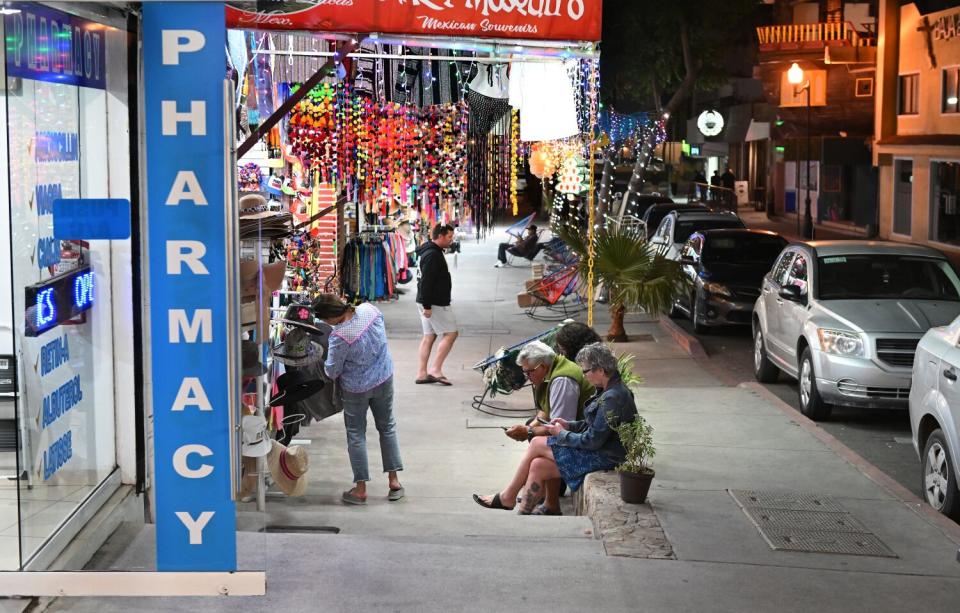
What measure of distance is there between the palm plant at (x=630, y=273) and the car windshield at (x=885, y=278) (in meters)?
3.61

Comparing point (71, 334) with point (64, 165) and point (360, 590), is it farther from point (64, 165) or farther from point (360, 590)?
point (360, 590)

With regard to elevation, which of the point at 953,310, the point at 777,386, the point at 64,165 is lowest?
the point at 777,386

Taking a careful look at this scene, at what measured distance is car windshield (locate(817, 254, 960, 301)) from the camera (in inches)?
494

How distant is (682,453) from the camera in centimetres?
998

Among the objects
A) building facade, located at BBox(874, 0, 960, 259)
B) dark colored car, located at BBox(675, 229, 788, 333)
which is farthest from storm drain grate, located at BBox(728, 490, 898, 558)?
building facade, located at BBox(874, 0, 960, 259)

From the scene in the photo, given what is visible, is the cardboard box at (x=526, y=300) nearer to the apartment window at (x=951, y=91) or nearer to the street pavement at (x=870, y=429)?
the street pavement at (x=870, y=429)

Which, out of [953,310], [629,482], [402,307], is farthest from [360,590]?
[402,307]

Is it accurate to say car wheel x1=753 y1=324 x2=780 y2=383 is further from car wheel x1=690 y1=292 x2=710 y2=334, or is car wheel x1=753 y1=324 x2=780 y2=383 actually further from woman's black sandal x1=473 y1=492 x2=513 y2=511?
woman's black sandal x1=473 y1=492 x2=513 y2=511

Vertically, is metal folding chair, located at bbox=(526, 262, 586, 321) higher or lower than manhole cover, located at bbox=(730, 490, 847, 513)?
higher

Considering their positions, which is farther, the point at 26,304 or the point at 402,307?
the point at 402,307

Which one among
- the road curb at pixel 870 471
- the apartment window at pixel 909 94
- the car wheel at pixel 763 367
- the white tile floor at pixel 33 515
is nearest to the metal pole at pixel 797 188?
the apartment window at pixel 909 94

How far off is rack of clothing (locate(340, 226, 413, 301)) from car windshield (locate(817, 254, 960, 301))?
338 inches

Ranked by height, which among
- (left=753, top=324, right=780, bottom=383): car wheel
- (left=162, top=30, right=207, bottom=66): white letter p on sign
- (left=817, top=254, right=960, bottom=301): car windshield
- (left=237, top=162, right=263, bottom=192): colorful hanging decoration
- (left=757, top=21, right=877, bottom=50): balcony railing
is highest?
(left=757, top=21, right=877, bottom=50): balcony railing

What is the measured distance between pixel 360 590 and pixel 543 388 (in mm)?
3595
